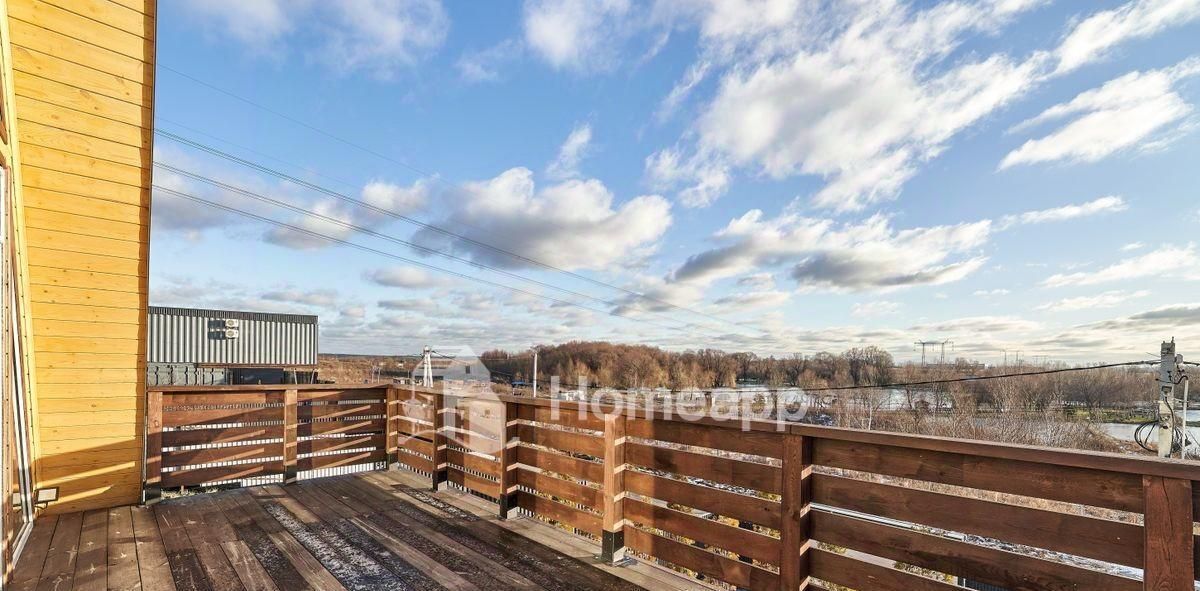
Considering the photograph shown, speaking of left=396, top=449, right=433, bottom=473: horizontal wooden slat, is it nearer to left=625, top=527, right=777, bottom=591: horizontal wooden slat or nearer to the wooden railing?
the wooden railing

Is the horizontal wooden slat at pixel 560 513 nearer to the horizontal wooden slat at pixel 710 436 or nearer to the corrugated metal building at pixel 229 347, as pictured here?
the horizontal wooden slat at pixel 710 436

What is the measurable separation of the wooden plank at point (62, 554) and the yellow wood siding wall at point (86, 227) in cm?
32

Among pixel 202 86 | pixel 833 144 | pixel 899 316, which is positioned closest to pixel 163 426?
pixel 202 86

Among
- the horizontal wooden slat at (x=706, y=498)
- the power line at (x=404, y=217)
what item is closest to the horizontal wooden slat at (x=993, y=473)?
the horizontal wooden slat at (x=706, y=498)

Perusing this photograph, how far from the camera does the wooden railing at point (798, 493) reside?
1398 millimetres

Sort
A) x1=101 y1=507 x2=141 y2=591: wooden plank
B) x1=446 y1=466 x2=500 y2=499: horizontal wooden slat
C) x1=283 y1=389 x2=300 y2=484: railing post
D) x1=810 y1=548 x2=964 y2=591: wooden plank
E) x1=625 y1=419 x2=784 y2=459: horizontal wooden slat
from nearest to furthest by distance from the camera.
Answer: x1=810 y1=548 x2=964 y2=591: wooden plank
x1=625 y1=419 x2=784 y2=459: horizontal wooden slat
x1=101 y1=507 x2=141 y2=591: wooden plank
x1=446 y1=466 x2=500 y2=499: horizontal wooden slat
x1=283 y1=389 x2=300 y2=484: railing post

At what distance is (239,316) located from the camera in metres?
15.6

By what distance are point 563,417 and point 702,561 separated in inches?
41.4

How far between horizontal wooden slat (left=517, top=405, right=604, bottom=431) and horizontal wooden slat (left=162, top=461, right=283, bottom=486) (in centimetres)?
239

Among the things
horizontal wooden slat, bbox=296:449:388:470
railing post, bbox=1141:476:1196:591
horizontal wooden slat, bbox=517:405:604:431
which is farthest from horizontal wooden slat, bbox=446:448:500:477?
railing post, bbox=1141:476:1196:591

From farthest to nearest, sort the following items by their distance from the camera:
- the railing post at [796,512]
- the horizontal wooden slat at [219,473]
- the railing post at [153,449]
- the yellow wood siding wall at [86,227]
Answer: the horizontal wooden slat at [219,473] → the railing post at [153,449] → the yellow wood siding wall at [86,227] → the railing post at [796,512]

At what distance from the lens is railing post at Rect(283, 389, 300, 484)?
4.13 m

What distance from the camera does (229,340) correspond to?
15117 mm

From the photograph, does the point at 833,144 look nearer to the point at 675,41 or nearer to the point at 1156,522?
the point at 675,41
